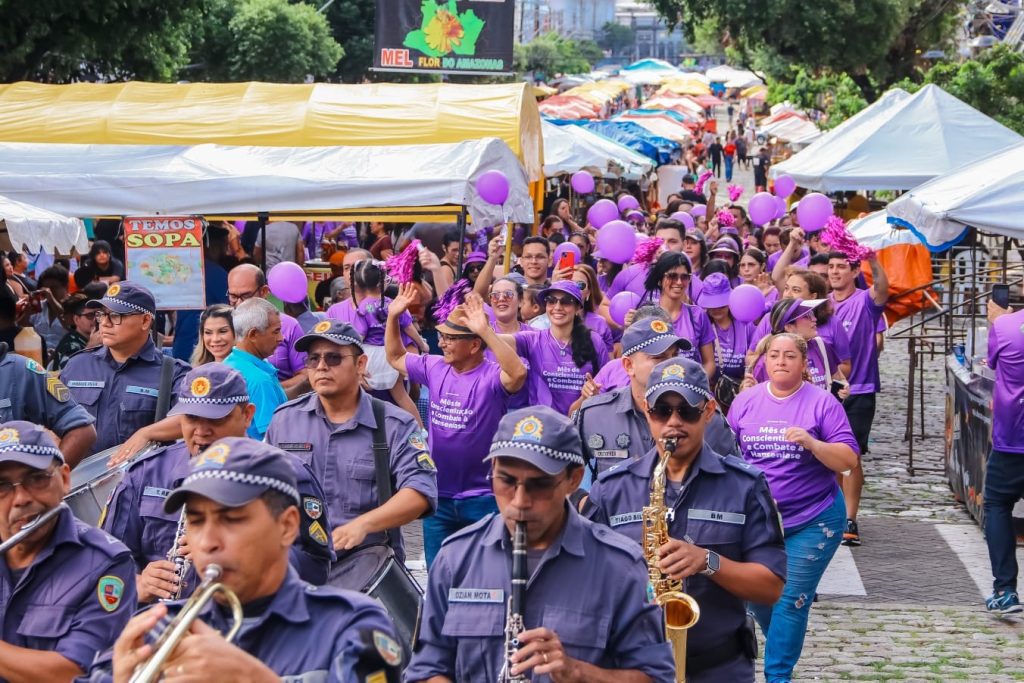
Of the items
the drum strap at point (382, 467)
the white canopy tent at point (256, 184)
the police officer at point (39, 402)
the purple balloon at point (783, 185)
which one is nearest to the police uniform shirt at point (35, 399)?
the police officer at point (39, 402)

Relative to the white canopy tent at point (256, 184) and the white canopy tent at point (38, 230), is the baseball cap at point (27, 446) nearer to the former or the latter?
the white canopy tent at point (38, 230)

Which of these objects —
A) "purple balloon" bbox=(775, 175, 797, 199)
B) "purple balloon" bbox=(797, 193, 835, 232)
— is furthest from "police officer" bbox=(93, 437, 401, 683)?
"purple balloon" bbox=(775, 175, 797, 199)

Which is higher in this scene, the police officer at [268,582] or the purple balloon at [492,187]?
the purple balloon at [492,187]

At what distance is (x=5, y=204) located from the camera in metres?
A: 10.6

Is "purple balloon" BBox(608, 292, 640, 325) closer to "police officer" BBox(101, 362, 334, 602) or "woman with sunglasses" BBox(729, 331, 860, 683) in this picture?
"woman with sunglasses" BBox(729, 331, 860, 683)

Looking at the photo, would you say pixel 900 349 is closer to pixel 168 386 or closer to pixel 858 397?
pixel 858 397

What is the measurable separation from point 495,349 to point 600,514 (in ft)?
8.66

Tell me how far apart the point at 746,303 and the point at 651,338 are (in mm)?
4173

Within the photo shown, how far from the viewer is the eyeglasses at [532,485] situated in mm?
4129

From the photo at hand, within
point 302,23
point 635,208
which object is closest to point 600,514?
point 635,208

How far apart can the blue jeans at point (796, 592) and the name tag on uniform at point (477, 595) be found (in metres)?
3.42

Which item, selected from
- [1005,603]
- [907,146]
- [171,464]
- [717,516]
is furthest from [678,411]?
[907,146]

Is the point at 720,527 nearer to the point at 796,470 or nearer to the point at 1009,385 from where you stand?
the point at 796,470

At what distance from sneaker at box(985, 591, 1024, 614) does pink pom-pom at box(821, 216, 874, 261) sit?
369cm
